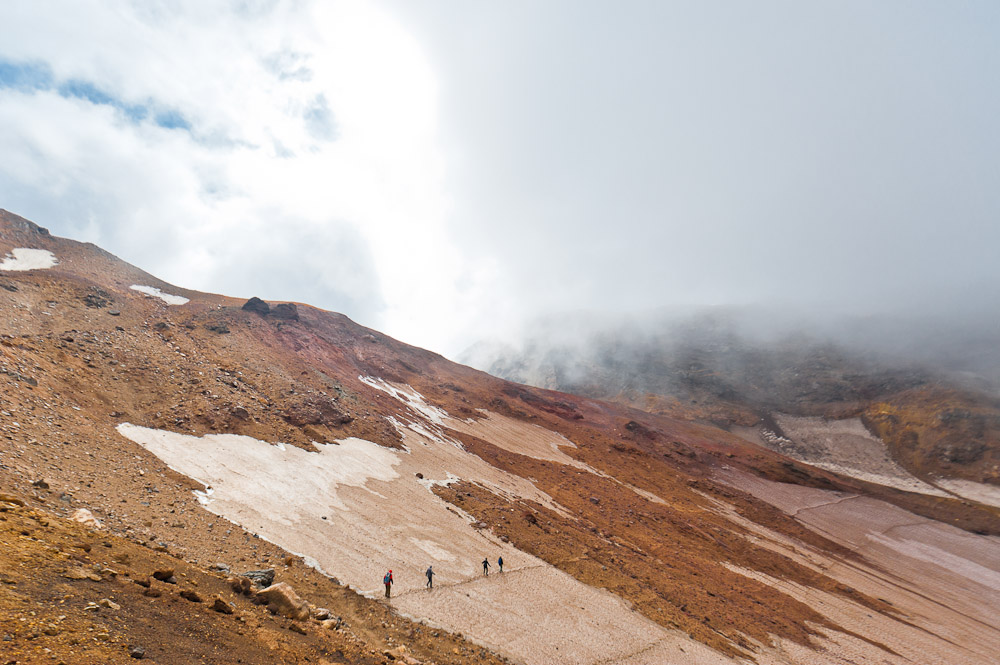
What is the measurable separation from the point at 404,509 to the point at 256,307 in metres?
57.1

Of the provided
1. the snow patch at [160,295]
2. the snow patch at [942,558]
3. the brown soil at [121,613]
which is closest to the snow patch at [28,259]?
the snow patch at [160,295]

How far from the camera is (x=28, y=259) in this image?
54469 millimetres

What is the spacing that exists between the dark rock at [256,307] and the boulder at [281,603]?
68416mm

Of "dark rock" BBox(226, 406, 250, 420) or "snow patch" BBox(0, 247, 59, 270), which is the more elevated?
"snow patch" BBox(0, 247, 59, 270)

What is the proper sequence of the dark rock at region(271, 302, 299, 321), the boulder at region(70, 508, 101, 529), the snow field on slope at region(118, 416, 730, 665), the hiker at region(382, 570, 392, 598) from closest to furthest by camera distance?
the boulder at region(70, 508, 101, 529) → the hiker at region(382, 570, 392, 598) → the snow field on slope at region(118, 416, 730, 665) → the dark rock at region(271, 302, 299, 321)

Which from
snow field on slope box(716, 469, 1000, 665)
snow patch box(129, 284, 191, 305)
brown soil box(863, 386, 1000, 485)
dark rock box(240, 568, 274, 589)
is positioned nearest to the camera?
dark rock box(240, 568, 274, 589)

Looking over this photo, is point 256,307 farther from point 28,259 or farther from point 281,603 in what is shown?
point 281,603

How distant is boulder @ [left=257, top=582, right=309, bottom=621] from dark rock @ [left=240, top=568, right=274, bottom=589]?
63.5 inches

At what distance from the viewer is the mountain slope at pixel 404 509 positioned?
21594 millimetres

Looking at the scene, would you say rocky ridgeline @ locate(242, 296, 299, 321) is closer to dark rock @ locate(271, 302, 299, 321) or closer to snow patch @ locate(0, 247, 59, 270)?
dark rock @ locate(271, 302, 299, 321)

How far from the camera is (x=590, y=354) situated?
17988 cm

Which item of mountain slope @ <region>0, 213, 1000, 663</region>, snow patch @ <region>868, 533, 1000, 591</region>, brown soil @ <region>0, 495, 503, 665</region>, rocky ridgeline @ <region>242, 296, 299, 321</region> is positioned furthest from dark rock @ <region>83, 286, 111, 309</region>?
snow patch @ <region>868, 533, 1000, 591</region>

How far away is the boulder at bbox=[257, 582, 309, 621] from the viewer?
14.4 metres

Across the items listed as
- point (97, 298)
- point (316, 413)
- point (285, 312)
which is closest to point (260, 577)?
point (316, 413)
